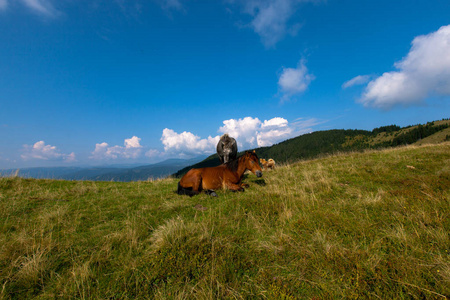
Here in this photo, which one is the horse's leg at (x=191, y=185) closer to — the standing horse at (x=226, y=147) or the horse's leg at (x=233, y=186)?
the horse's leg at (x=233, y=186)

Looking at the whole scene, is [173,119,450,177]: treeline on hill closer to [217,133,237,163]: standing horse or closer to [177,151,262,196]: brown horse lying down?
[217,133,237,163]: standing horse

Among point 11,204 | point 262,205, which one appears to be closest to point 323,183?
point 262,205

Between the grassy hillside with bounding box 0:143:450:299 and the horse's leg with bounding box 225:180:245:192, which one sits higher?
the horse's leg with bounding box 225:180:245:192

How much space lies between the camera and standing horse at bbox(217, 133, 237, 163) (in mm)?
12877

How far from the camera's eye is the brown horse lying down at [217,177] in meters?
7.36

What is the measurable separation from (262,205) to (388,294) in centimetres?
322

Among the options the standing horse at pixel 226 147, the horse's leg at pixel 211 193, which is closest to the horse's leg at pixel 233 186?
the horse's leg at pixel 211 193

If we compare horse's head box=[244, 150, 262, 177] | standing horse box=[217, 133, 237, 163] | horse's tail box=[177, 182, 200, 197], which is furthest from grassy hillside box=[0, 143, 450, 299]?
standing horse box=[217, 133, 237, 163]

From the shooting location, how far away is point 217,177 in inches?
302

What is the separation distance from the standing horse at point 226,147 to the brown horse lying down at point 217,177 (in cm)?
463

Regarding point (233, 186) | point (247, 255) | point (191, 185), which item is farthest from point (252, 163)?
point (247, 255)

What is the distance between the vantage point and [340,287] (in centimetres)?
205

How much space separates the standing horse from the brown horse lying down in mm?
4633

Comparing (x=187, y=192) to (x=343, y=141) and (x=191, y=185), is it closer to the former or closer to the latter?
(x=191, y=185)
